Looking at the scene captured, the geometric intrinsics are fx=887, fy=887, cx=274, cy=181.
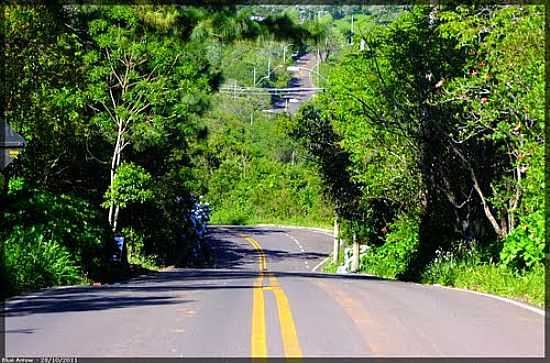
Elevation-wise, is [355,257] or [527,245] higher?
[527,245]

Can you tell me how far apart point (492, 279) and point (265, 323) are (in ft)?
30.9

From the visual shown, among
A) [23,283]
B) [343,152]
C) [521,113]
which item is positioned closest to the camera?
[23,283]

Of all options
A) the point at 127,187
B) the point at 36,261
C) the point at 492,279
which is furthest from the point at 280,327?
the point at 127,187

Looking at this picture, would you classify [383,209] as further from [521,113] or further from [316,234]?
[316,234]

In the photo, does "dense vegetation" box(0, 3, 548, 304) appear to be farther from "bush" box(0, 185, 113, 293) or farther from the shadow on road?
the shadow on road

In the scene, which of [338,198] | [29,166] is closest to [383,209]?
[338,198]

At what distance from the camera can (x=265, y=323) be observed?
11.4 metres

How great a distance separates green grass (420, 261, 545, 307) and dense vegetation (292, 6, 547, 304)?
51 mm

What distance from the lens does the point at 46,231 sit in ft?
68.6

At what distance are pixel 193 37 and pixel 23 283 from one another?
227 inches

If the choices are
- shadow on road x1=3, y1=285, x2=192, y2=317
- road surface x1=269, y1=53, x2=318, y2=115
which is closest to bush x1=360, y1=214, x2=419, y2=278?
shadow on road x1=3, y1=285, x2=192, y2=317

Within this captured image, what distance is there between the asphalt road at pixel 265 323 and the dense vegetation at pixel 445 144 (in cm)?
350

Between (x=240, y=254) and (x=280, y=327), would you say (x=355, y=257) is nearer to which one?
(x=240, y=254)

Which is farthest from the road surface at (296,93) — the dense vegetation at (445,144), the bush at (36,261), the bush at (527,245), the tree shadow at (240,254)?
the bush at (527,245)
